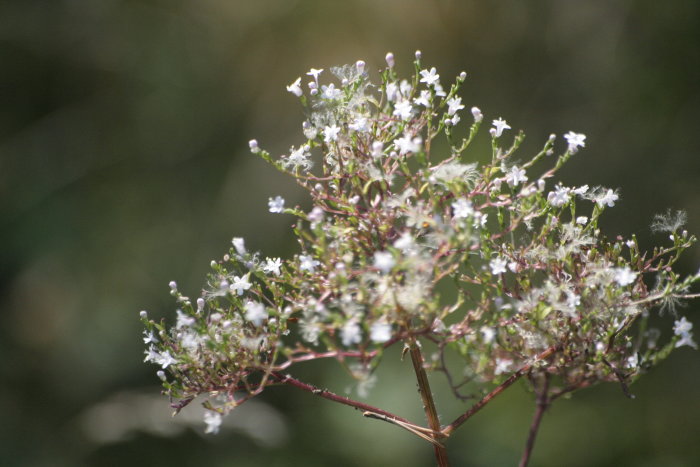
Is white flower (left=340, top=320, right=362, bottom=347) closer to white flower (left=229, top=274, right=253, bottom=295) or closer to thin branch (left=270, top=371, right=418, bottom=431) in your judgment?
thin branch (left=270, top=371, right=418, bottom=431)

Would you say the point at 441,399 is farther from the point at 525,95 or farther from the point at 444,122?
the point at 444,122

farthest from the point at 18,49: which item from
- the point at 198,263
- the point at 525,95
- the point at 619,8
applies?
the point at 619,8

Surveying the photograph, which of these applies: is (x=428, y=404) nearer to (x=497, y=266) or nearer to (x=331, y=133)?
(x=497, y=266)

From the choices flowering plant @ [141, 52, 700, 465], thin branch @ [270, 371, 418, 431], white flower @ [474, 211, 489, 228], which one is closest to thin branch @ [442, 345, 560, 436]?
flowering plant @ [141, 52, 700, 465]

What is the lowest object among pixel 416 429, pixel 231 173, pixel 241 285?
pixel 416 429

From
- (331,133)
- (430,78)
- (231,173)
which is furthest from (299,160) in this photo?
(231,173)
